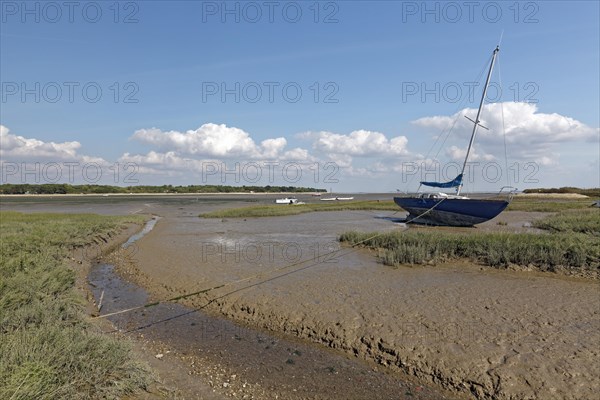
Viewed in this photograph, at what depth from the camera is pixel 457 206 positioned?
2733 centimetres

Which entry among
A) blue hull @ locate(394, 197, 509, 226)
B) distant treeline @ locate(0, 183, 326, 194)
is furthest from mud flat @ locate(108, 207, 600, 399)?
distant treeline @ locate(0, 183, 326, 194)

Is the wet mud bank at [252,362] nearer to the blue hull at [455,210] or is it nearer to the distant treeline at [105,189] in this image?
the blue hull at [455,210]

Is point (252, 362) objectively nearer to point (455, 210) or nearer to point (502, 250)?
point (502, 250)

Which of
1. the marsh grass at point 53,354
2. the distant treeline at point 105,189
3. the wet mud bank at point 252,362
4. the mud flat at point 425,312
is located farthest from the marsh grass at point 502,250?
A: the distant treeline at point 105,189

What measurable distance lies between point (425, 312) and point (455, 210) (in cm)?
2056

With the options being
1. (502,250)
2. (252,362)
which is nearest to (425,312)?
(252,362)

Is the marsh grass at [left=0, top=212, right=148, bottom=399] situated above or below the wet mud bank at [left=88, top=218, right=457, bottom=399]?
above

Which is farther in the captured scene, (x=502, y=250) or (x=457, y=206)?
(x=457, y=206)

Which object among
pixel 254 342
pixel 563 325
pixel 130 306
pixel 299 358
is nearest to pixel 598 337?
pixel 563 325

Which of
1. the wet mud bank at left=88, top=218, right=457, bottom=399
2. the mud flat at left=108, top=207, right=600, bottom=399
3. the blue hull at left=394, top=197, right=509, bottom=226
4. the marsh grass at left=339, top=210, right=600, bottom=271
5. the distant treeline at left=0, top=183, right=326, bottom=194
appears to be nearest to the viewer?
the wet mud bank at left=88, top=218, right=457, bottom=399

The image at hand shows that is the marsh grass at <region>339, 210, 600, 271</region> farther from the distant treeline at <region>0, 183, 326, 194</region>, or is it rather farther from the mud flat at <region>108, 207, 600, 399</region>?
the distant treeline at <region>0, 183, 326, 194</region>

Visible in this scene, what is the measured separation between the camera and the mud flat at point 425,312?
6305 millimetres

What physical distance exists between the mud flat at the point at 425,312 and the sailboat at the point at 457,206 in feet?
43.9

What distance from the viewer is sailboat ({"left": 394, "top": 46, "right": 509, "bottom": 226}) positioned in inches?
1024
